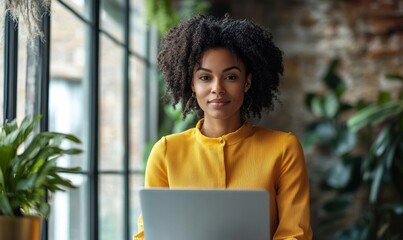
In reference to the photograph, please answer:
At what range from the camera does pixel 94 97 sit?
407 centimetres

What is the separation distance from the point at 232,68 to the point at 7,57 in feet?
3.22

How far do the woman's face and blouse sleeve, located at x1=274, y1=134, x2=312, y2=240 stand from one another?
7.3 inches

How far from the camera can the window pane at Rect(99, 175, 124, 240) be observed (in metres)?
4.75

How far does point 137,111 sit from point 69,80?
1.50 meters

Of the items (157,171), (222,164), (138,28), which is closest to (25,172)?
(157,171)

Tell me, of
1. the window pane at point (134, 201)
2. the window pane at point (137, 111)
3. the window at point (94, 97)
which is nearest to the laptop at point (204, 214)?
the window at point (94, 97)

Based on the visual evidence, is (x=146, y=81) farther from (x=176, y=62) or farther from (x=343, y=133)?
(x=176, y=62)

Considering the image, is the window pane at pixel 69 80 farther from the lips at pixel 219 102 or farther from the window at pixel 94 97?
the lips at pixel 219 102

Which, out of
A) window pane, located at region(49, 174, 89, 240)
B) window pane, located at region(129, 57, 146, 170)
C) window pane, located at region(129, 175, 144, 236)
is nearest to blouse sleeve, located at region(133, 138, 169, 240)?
window pane, located at region(49, 174, 89, 240)

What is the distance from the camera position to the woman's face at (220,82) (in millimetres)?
2119

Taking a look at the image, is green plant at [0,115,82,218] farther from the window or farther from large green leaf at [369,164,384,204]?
large green leaf at [369,164,384,204]

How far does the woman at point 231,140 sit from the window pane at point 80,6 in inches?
64.8

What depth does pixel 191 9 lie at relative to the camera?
5520 mm

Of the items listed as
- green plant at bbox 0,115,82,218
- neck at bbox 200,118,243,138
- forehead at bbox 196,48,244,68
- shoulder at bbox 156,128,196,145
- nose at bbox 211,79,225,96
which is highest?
forehead at bbox 196,48,244,68
